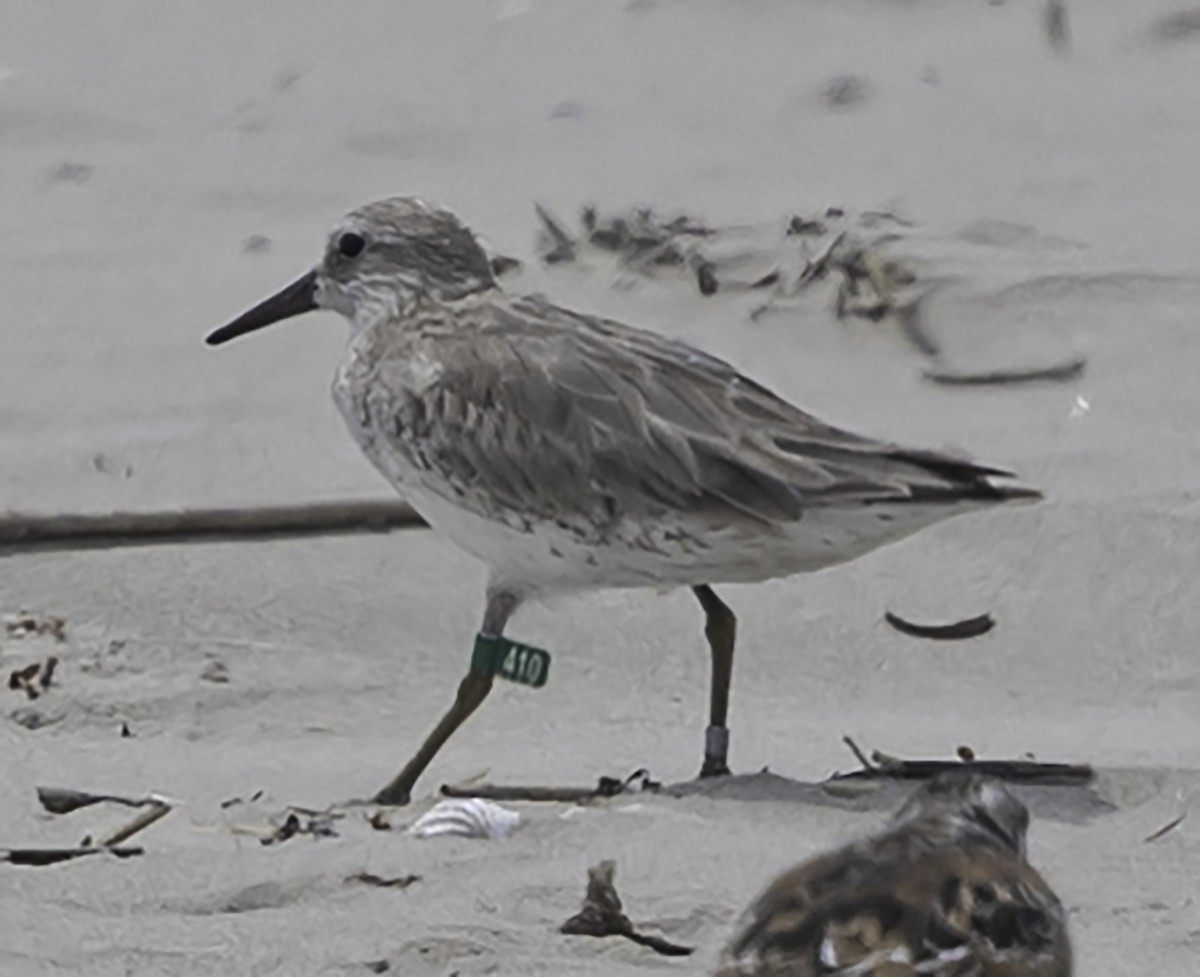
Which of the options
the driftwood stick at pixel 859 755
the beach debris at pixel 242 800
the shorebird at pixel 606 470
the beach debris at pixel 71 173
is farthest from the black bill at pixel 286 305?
the beach debris at pixel 71 173

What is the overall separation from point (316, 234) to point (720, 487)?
11.1 ft

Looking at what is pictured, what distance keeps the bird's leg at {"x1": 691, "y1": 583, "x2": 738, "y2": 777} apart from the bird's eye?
87 centimetres

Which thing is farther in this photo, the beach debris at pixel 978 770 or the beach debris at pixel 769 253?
the beach debris at pixel 769 253

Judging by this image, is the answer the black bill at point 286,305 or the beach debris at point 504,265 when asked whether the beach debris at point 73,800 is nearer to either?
the black bill at point 286,305

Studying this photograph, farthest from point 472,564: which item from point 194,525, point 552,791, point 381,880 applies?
point 381,880

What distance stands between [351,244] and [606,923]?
1.90 m

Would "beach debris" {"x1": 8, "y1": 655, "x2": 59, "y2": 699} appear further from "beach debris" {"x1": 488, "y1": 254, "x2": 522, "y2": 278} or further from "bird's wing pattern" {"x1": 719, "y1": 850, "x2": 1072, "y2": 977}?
"bird's wing pattern" {"x1": 719, "y1": 850, "x2": 1072, "y2": 977}

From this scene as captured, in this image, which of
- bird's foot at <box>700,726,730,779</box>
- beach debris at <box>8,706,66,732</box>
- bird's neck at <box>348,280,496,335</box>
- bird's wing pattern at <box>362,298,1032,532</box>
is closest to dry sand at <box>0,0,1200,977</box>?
beach debris at <box>8,706,66,732</box>

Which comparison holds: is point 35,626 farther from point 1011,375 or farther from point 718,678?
point 1011,375

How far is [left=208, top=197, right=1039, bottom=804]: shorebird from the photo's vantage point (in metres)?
5.25

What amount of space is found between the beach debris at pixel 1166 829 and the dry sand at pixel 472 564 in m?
0.02

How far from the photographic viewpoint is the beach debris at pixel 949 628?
6.23m

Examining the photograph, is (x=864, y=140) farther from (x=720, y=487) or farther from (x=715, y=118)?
(x=720, y=487)

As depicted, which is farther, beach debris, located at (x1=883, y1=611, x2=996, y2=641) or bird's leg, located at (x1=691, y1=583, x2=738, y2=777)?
beach debris, located at (x1=883, y1=611, x2=996, y2=641)
